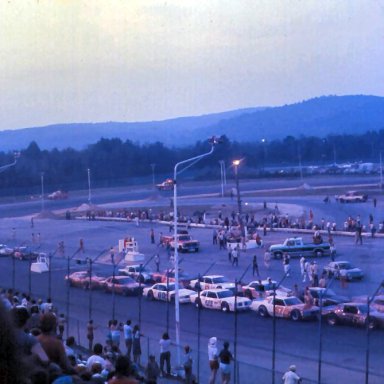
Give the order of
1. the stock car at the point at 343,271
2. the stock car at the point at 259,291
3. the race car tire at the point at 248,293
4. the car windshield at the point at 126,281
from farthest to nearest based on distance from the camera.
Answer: the stock car at the point at 343,271, the car windshield at the point at 126,281, the race car tire at the point at 248,293, the stock car at the point at 259,291

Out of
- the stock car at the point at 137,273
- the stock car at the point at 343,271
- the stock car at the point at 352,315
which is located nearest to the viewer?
the stock car at the point at 352,315

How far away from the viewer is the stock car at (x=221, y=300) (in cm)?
1855

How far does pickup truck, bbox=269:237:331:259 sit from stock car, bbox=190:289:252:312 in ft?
35.5

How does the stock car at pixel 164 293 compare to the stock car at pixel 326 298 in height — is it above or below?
below

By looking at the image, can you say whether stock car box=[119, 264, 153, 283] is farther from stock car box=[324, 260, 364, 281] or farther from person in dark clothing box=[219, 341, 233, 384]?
person in dark clothing box=[219, 341, 233, 384]

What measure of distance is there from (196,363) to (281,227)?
28.6 metres

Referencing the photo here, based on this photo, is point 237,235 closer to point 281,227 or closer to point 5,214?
point 281,227

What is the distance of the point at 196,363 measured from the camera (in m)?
13.3

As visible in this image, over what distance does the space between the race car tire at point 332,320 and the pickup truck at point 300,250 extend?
45.9 feet

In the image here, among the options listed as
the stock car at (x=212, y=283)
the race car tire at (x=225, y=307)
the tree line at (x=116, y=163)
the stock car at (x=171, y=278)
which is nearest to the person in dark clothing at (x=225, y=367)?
the race car tire at (x=225, y=307)

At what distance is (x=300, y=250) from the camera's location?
30422mm

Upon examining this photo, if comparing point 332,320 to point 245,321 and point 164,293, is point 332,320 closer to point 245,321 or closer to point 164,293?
point 245,321

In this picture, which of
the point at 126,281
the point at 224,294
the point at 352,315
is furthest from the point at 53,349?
the point at 126,281

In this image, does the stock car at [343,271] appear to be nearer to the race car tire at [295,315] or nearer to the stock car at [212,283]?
the stock car at [212,283]
